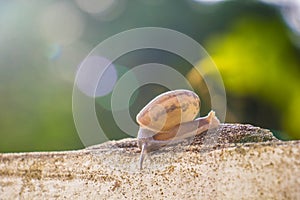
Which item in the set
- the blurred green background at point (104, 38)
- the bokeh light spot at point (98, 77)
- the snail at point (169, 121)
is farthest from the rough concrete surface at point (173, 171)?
the blurred green background at point (104, 38)

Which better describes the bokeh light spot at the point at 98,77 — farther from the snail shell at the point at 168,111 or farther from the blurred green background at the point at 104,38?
the snail shell at the point at 168,111

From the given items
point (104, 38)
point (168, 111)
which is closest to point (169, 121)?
point (168, 111)

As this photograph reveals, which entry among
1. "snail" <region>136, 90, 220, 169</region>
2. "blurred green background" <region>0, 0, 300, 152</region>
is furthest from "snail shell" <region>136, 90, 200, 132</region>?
"blurred green background" <region>0, 0, 300, 152</region>

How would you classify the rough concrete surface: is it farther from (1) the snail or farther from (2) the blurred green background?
(2) the blurred green background

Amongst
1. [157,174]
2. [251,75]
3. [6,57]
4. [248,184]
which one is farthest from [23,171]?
[6,57]

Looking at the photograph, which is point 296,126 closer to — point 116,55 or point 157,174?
point 116,55
